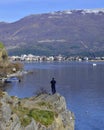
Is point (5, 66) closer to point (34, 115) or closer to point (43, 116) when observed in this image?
point (43, 116)

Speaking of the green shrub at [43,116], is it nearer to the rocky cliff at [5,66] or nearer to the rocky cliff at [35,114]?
the rocky cliff at [35,114]

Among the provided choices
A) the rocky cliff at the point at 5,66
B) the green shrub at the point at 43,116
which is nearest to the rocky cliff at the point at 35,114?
the green shrub at the point at 43,116

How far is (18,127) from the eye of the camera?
1356cm

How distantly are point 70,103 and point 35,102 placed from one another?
15.7m

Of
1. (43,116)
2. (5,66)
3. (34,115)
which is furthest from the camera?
(5,66)

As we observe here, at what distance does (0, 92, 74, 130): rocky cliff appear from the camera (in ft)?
44.1

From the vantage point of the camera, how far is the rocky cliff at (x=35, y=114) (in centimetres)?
1344

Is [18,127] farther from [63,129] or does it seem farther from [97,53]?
[97,53]

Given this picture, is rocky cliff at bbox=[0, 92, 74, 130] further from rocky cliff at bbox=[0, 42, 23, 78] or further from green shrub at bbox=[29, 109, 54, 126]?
rocky cliff at bbox=[0, 42, 23, 78]

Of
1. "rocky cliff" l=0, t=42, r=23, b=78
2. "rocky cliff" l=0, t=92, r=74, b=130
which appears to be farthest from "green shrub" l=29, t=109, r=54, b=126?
"rocky cliff" l=0, t=42, r=23, b=78

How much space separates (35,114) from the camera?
1555 cm

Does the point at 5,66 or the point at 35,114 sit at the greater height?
the point at 35,114

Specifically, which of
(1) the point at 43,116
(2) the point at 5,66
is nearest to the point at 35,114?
(1) the point at 43,116

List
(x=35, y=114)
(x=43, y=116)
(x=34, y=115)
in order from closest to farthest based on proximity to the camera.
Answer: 1. (x=34, y=115)
2. (x=35, y=114)
3. (x=43, y=116)
